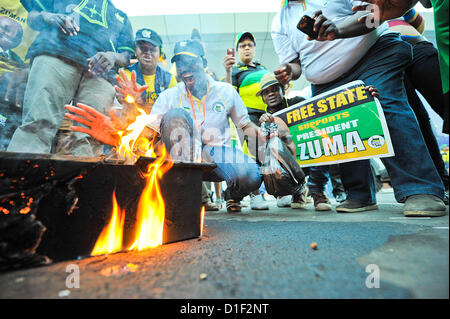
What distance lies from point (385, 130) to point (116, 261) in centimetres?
197

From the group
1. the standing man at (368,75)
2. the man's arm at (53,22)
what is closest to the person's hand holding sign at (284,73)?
the standing man at (368,75)

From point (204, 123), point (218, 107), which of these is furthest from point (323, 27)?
point (204, 123)

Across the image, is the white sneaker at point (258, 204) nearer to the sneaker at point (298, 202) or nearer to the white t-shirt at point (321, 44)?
the sneaker at point (298, 202)

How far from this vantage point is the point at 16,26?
2.30m

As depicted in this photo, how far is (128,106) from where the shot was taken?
72.3 inches

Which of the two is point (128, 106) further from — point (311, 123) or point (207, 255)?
point (311, 123)

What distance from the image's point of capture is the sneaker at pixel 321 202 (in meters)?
2.06

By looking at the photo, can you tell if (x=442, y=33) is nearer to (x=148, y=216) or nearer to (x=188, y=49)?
(x=148, y=216)

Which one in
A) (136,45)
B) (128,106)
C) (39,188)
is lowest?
(39,188)

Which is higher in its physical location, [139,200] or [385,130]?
[385,130]

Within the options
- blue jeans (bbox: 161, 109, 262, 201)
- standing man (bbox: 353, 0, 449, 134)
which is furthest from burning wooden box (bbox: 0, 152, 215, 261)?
standing man (bbox: 353, 0, 449, 134)

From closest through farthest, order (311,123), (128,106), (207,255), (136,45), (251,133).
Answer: (207,255), (128,106), (311,123), (251,133), (136,45)

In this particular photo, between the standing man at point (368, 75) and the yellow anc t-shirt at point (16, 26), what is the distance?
9.31ft
